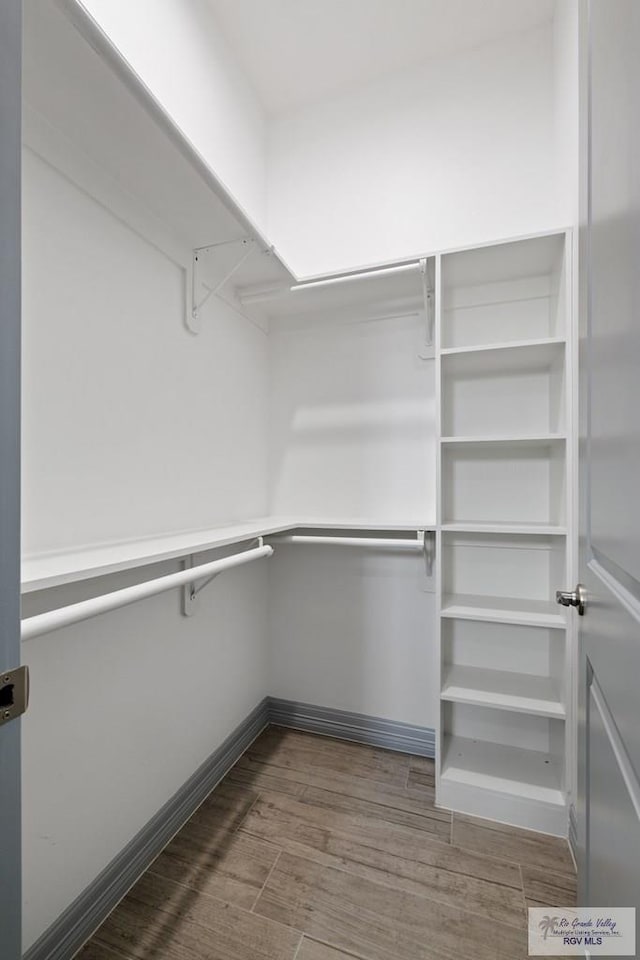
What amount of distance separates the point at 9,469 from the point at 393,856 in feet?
5.09

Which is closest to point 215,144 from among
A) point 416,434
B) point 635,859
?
point 416,434

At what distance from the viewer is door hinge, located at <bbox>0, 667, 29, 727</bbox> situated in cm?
54

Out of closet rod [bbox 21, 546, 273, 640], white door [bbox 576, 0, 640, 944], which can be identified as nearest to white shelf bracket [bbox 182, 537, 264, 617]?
closet rod [bbox 21, 546, 273, 640]

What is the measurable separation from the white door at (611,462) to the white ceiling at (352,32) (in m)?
1.32

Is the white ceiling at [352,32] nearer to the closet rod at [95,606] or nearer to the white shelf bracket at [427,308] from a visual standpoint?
the white shelf bracket at [427,308]

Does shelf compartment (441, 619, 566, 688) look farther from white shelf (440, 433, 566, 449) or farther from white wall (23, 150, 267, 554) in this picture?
white wall (23, 150, 267, 554)

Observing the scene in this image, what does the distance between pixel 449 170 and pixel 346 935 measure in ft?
8.60

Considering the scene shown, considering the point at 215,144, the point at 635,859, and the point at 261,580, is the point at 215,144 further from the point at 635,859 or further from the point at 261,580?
the point at 635,859

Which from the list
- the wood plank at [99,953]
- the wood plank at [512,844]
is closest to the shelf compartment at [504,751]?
the wood plank at [512,844]

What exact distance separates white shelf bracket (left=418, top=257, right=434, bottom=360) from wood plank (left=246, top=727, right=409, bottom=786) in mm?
→ 1696

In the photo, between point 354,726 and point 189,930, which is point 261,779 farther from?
point 189,930

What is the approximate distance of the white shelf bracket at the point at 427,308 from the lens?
5.17ft

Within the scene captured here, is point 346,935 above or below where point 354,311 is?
below

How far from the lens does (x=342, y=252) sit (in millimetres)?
1973
